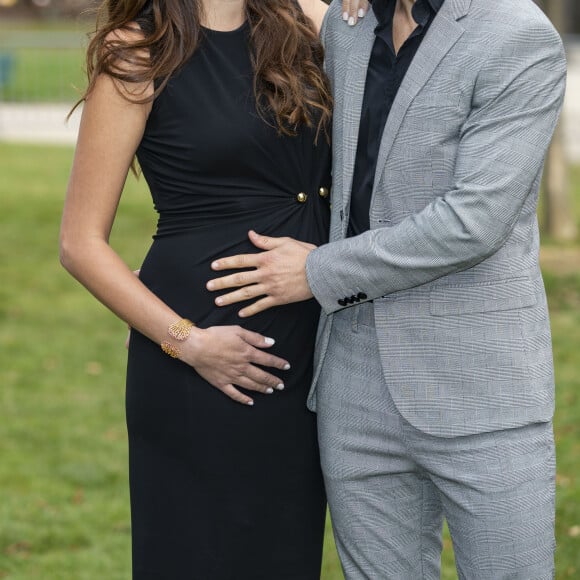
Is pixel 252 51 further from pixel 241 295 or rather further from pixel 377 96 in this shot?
pixel 241 295

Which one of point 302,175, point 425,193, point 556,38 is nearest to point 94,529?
point 302,175

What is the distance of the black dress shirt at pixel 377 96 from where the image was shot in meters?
2.78

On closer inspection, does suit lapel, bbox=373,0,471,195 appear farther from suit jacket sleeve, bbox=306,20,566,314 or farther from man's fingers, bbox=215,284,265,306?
man's fingers, bbox=215,284,265,306

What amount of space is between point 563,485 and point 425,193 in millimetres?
3414

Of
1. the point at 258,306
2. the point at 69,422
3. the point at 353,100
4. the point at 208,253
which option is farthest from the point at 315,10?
the point at 69,422

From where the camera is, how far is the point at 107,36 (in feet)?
9.58

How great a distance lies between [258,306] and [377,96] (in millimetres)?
622

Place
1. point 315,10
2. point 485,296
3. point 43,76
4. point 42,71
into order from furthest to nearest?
point 42,71 → point 43,76 → point 315,10 → point 485,296

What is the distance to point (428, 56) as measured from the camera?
265cm

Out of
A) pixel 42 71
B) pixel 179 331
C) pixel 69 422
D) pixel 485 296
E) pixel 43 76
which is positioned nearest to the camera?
pixel 485 296

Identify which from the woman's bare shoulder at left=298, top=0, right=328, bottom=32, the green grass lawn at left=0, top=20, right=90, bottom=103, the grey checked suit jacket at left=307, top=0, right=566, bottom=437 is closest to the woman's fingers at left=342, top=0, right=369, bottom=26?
the grey checked suit jacket at left=307, top=0, right=566, bottom=437

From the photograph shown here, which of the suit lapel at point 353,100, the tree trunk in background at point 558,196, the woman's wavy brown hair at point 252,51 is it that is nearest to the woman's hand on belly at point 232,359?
the suit lapel at point 353,100

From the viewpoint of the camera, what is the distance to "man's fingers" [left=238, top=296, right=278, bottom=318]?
2938 mm

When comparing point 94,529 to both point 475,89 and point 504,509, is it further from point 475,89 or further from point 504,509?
point 475,89
